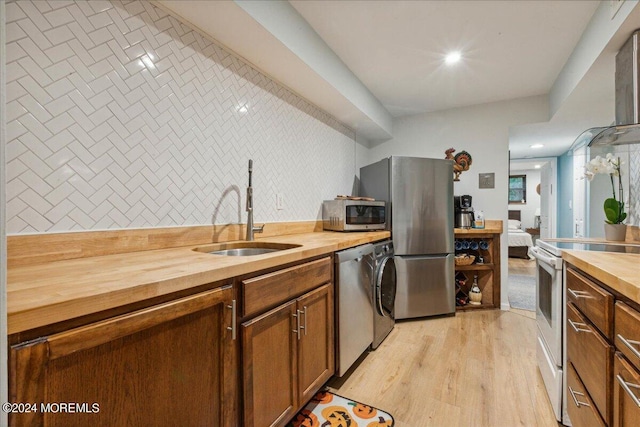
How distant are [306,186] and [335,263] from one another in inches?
41.2

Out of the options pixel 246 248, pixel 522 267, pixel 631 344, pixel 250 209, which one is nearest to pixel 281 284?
pixel 246 248

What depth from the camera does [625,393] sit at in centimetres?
86

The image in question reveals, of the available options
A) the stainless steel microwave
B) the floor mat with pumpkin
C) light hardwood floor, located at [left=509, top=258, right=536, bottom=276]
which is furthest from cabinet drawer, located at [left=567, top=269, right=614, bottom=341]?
light hardwood floor, located at [left=509, top=258, right=536, bottom=276]

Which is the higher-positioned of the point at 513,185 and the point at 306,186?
the point at 513,185

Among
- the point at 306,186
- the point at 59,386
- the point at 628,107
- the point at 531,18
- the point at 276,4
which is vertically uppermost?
Answer: the point at 531,18

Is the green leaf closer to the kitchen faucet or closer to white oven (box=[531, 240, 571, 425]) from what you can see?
white oven (box=[531, 240, 571, 425])

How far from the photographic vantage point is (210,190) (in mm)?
1651

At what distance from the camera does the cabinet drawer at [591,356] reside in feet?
3.14

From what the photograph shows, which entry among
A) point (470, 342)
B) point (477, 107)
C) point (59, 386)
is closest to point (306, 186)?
point (470, 342)

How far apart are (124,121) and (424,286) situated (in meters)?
2.74

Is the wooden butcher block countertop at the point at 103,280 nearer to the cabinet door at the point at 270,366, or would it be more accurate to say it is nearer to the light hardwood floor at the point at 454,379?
the cabinet door at the point at 270,366

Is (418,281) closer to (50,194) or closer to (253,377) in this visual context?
(253,377)

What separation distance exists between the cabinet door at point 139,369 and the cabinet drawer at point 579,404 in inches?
52.6

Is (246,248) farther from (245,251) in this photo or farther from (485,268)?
(485,268)
